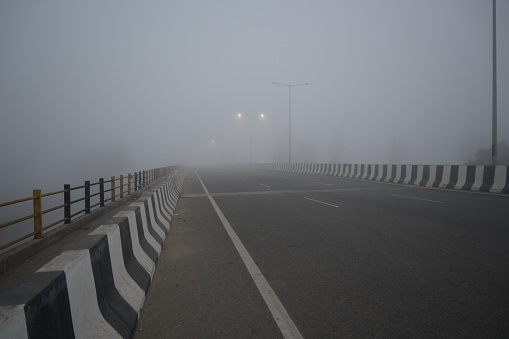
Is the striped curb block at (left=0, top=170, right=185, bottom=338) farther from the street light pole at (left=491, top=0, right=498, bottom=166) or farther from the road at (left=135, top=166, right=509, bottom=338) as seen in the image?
the street light pole at (left=491, top=0, right=498, bottom=166)

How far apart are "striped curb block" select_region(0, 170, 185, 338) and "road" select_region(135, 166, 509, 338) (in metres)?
0.27

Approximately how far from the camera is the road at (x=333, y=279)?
9.23 feet

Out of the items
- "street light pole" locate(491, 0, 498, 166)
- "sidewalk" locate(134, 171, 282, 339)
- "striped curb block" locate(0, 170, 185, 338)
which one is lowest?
"sidewalk" locate(134, 171, 282, 339)

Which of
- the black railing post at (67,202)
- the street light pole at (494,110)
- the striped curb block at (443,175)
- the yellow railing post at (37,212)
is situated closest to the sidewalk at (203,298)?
the yellow railing post at (37,212)

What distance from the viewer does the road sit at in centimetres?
281

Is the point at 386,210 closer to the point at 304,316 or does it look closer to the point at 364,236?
the point at 364,236

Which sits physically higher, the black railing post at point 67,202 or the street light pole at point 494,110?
the street light pole at point 494,110

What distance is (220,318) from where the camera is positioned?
2984 mm

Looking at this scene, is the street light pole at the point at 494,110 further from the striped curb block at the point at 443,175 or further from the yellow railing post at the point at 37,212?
the yellow railing post at the point at 37,212

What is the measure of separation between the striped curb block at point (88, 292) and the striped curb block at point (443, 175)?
47.8 ft

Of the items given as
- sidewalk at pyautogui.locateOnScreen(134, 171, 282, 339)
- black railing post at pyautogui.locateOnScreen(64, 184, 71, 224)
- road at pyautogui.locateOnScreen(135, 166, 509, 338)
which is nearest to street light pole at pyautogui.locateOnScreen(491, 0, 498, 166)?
road at pyautogui.locateOnScreen(135, 166, 509, 338)

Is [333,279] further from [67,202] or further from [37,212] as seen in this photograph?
[67,202]

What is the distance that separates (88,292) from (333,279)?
9.59ft

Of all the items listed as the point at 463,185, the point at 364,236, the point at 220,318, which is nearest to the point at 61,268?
the point at 220,318
